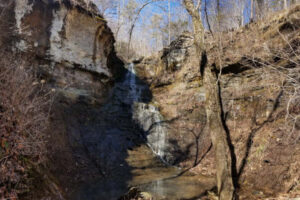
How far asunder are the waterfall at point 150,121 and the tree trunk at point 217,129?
17.5ft

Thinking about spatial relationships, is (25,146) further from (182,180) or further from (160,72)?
(160,72)

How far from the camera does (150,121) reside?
12352mm

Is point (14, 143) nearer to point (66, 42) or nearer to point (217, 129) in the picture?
point (217, 129)

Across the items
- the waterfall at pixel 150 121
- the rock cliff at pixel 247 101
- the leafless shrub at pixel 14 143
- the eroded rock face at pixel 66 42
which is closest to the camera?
the leafless shrub at pixel 14 143

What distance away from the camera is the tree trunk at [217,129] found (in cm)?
518

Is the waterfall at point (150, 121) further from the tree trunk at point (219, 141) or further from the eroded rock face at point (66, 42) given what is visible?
the tree trunk at point (219, 141)

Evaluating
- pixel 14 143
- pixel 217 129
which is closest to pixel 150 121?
pixel 217 129

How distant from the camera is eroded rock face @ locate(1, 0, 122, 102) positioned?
9.09 meters

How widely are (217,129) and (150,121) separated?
23.4ft

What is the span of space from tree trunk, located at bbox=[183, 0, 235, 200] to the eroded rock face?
212 inches

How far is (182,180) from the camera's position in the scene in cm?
815

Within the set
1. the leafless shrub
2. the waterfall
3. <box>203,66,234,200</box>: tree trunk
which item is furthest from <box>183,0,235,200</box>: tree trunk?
the waterfall

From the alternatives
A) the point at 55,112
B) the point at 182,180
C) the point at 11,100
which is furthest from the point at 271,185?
the point at 55,112

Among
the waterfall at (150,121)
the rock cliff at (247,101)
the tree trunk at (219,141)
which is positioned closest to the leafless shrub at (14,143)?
the tree trunk at (219,141)
